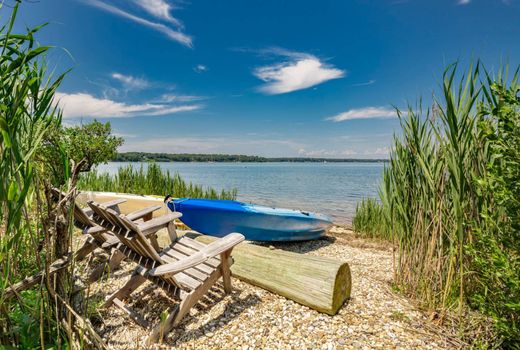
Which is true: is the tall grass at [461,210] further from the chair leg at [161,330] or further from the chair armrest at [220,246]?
the chair leg at [161,330]

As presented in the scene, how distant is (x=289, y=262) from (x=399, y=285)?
4.16 feet

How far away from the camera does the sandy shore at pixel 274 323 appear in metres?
2.38

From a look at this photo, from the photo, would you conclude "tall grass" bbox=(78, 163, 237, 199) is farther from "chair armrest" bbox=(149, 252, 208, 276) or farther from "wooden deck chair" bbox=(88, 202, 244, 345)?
"chair armrest" bbox=(149, 252, 208, 276)

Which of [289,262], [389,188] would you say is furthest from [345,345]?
[389,188]

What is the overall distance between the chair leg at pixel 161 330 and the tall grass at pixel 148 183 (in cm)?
631

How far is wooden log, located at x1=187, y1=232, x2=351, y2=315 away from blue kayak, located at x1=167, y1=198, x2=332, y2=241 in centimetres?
164

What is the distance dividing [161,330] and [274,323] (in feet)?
3.22

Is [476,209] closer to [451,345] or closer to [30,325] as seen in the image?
[451,345]

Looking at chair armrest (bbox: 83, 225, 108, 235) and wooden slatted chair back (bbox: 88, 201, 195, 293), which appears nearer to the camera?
wooden slatted chair back (bbox: 88, 201, 195, 293)

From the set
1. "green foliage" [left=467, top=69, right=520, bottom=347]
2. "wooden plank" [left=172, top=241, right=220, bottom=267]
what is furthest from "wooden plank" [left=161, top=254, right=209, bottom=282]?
"green foliage" [left=467, top=69, right=520, bottom=347]

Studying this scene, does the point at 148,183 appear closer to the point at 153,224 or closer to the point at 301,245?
the point at 301,245

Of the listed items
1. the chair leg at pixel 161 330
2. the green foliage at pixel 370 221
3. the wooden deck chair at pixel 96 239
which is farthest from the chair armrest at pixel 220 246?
the green foliage at pixel 370 221

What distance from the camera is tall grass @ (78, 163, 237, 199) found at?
884 cm

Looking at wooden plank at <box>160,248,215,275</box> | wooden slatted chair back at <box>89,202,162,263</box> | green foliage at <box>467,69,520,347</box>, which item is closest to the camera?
green foliage at <box>467,69,520,347</box>
